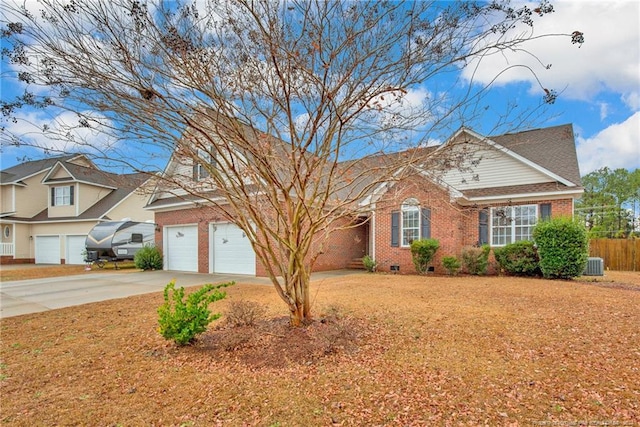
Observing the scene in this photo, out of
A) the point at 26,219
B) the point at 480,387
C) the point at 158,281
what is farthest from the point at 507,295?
the point at 26,219

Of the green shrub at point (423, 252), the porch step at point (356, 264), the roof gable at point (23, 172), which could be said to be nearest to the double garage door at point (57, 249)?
the roof gable at point (23, 172)

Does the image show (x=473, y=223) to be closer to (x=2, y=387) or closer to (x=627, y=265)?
(x=627, y=265)

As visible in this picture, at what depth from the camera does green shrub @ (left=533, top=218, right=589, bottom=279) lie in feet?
36.5

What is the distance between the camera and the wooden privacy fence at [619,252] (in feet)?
54.3

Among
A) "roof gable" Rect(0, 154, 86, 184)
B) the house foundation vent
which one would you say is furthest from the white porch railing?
the house foundation vent

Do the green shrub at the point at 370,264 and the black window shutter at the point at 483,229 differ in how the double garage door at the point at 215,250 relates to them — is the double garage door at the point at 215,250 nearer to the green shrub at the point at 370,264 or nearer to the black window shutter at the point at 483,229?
the green shrub at the point at 370,264

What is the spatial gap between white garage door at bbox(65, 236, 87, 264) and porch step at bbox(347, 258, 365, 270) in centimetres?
1769

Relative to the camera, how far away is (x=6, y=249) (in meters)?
24.2

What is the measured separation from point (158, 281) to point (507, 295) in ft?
36.3

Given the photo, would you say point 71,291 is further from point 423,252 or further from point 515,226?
point 515,226

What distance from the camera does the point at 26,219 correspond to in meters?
24.9

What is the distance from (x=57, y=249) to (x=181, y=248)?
44.5ft

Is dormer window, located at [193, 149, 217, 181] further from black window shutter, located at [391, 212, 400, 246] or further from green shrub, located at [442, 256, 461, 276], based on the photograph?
black window shutter, located at [391, 212, 400, 246]

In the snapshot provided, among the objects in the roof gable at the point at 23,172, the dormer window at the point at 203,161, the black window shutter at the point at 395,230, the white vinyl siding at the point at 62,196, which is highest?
the roof gable at the point at 23,172
